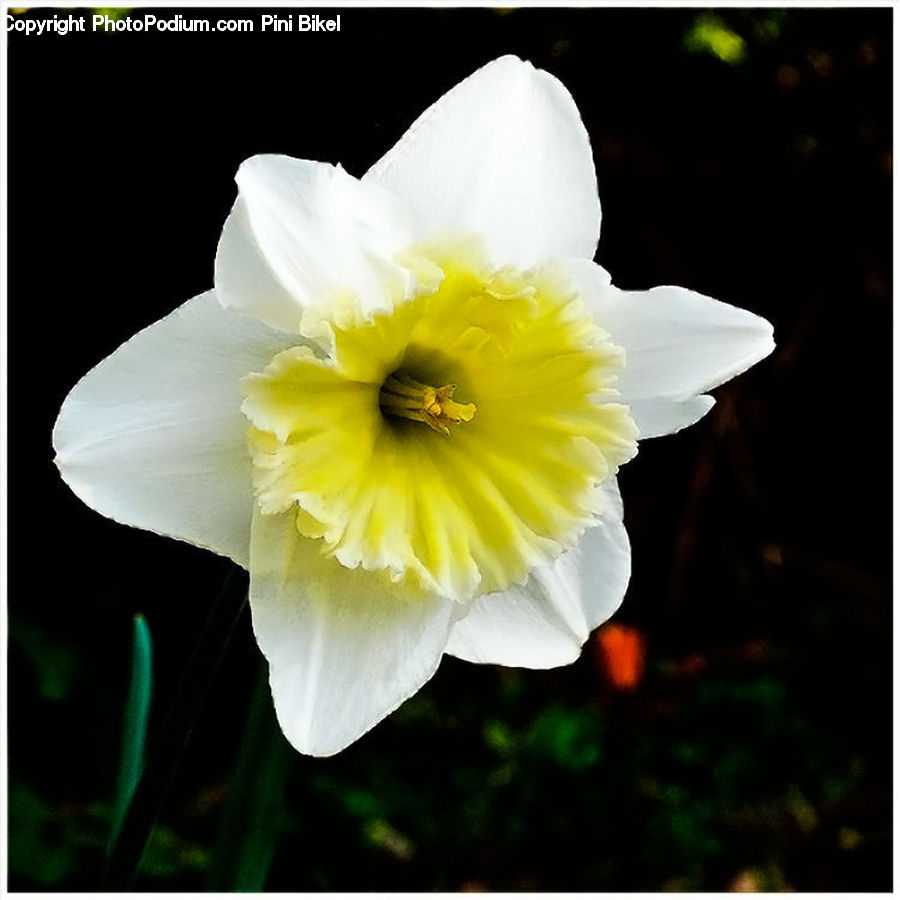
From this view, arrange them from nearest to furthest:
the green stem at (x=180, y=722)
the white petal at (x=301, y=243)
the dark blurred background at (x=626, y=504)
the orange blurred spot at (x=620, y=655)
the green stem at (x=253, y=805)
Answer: the white petal at (x=301, y=243) → the green stem at (x=180, y=722) → the green stem at (x=253, y=805) → the dark blurred background at (x=626, y=504) → the orange blurred spot at (x=620, y=655)

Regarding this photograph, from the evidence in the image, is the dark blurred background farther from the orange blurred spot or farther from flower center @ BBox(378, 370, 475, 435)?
flower center @ BBox(378, 370, 475, 435)

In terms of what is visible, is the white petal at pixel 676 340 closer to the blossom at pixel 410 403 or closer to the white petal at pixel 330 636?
the blossom at pixel 410 403

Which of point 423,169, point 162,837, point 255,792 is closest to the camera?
point 423,169

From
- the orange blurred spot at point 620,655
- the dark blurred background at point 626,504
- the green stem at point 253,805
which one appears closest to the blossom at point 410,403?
the green stem at point 253,805

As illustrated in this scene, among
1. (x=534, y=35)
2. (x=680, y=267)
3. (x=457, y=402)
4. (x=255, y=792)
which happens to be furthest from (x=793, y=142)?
(x=255, y=792)

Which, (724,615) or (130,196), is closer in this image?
(130,196)

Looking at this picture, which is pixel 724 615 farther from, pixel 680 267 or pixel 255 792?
pixel 255 792
